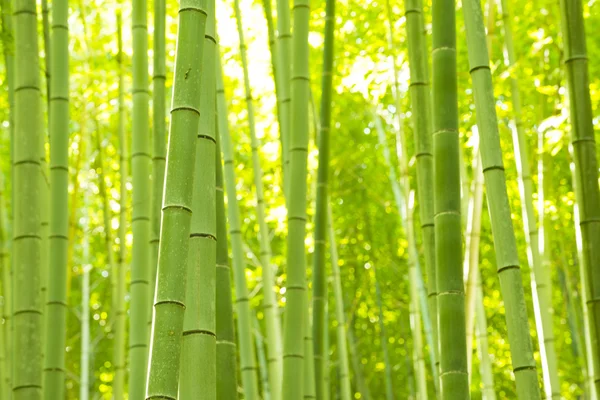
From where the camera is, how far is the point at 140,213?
285cm

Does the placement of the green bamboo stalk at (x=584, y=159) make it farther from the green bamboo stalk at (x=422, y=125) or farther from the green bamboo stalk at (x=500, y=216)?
the green bamboo stalk at (x=422, y=125)

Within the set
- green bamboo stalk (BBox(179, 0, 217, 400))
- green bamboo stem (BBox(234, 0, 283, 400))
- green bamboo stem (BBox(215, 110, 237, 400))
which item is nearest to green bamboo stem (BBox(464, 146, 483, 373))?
green bamboo stem (BBox(234, 0, 283, 400))

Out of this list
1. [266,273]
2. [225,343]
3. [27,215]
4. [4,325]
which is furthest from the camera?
[266,273]

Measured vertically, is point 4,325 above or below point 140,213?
below

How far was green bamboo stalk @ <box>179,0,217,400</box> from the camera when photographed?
162 cm

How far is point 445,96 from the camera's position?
2090 mm

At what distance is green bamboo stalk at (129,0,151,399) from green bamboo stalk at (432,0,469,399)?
1.08m

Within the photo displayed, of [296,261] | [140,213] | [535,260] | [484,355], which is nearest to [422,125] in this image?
[296,261]

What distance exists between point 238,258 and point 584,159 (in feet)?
4.17

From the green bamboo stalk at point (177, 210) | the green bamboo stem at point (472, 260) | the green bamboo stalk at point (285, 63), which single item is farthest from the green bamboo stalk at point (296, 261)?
the green bamboo stem at point (472, 260)

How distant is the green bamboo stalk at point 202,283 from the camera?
5.32 ft

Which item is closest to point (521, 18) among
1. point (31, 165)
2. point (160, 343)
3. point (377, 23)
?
point (377, 23)

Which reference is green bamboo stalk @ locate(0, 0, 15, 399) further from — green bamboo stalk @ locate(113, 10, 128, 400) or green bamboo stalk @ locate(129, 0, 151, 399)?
green bamboo stalk @ locate(113, 10, 128, 400)

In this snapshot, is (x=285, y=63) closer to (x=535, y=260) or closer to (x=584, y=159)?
(x=584, y=159)
